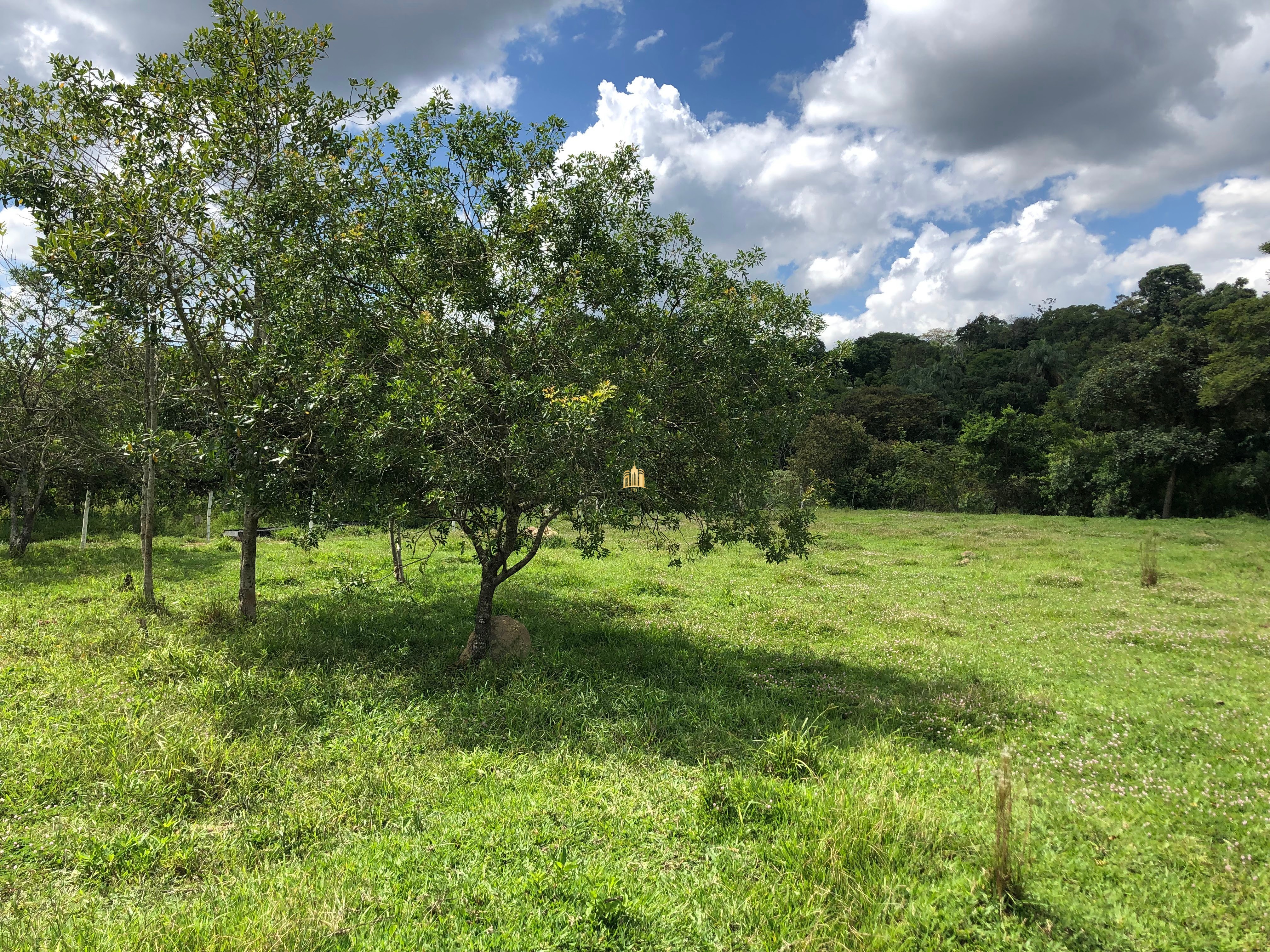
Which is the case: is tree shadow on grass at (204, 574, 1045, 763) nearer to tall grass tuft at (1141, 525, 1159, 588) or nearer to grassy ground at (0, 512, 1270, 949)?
grassy ground at (0, 512, 1270, 949)

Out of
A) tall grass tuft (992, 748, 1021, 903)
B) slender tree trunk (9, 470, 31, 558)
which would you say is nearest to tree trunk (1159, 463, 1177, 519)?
tall grass tuft (992, 748, 1021, 903)

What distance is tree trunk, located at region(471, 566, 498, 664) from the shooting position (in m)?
9.46

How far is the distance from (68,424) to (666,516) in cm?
1664

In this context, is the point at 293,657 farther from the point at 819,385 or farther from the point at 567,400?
the point at 819,385

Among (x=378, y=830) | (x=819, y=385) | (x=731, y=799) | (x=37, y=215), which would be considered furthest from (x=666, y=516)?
(x=37, y=215)

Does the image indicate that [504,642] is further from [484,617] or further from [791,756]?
[791,756]

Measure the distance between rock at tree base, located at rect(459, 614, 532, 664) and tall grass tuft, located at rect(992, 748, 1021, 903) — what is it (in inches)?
267

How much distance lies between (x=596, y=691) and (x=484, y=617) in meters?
2.15

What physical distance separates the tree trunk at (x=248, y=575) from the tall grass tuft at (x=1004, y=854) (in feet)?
36.2

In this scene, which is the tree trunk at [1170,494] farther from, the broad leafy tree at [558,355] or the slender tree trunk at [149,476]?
the slender tree trunk at [149,476]

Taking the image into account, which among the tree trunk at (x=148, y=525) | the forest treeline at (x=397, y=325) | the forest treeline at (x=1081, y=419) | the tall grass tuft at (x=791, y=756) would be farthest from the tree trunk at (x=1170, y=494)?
the tree trunk at (x=148, y=525)

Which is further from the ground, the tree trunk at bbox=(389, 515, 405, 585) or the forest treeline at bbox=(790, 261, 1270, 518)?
the forest treeline at bbox=(790, 261, 1270, 518)

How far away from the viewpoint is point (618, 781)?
20.0 ft

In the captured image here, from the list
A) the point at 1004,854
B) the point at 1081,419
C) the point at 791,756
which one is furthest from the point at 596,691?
the point at 1081,419
